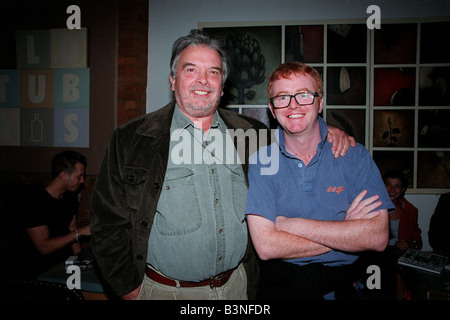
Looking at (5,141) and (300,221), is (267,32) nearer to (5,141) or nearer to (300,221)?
(300,221)

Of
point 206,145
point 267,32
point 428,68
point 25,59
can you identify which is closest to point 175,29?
point 267,32

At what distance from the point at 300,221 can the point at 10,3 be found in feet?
15.0

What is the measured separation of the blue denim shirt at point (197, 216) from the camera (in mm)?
1522

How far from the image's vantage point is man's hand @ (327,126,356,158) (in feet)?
5.12

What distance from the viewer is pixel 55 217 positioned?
105 inches

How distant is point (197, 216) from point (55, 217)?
6.11ft

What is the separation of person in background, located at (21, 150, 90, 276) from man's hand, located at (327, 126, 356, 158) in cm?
221

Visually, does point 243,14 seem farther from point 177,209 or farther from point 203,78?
point 177,209

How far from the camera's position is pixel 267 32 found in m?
3.56

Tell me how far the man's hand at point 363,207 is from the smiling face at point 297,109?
17.6 inches

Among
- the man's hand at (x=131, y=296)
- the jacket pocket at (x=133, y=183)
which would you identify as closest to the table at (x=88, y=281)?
the man's hand at (x=131, y=296)

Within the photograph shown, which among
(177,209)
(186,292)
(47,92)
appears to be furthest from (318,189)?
(47,92)

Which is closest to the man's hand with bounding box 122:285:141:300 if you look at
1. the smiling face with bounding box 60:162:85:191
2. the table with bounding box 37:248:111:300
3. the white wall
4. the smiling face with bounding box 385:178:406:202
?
the table with bounding box 37:248:111:300

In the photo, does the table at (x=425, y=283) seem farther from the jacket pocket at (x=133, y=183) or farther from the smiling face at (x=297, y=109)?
the jacket pocket at (x=133, y=183)
